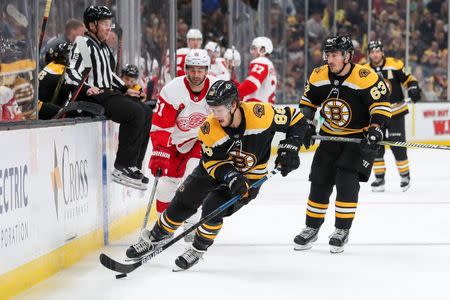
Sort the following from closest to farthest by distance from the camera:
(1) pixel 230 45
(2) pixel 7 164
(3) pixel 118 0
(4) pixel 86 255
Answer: (2) pixel 7 164 < (4) pixel 86 255 < (3) pixel 118 0 < (1) pixel 230 45

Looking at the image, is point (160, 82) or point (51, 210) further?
point (160, 82)

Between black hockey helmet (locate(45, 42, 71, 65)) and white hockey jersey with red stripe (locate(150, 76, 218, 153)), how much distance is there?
0.57 meters

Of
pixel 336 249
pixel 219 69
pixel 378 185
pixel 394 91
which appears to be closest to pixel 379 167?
pixel 378 185

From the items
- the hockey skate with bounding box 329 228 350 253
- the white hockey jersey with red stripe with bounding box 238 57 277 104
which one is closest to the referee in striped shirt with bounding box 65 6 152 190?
the hockey skate with bounding box 329 228 350 253

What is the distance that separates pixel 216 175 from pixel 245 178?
130mm

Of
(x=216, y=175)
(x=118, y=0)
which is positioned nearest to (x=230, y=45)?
(x=118, y=0)

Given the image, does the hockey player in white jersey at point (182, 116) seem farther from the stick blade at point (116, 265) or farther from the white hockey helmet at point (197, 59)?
the stick blade at point (116, 265)

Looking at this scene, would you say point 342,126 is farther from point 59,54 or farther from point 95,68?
point 59,54

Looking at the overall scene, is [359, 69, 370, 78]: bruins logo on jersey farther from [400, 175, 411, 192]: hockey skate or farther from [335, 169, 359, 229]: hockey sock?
[400, 175, 411, 192]: hockey skate

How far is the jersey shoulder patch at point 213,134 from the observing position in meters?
4.86

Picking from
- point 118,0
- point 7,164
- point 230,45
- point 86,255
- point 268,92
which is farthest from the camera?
point 230,45

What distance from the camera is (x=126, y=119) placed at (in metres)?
5.79

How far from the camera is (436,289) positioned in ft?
14.7

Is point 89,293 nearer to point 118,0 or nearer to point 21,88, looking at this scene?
point 21,88
